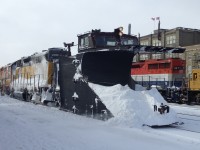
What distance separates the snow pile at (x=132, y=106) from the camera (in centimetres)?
962

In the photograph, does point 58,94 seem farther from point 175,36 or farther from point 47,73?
point 175,36

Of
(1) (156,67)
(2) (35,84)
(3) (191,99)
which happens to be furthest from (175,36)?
(2) (35,84)

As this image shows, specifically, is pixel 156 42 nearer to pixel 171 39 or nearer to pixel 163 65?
pixel 171 39

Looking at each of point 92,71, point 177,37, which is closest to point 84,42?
point 92,71

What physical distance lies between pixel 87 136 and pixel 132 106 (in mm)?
2160

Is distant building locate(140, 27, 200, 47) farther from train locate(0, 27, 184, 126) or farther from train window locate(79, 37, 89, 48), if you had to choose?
train window locate(79, 37, 89, 48)

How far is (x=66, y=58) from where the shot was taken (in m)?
13.1

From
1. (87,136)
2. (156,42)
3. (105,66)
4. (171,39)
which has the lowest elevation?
(87,136)

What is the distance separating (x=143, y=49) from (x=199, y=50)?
39.9 metres

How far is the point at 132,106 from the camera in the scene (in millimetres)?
9828

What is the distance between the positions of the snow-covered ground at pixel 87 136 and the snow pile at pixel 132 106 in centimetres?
23

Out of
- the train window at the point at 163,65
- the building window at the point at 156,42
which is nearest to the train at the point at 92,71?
the train window at the point at 163,65

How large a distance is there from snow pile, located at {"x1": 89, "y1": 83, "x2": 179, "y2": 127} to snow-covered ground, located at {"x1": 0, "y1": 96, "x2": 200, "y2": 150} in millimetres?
231

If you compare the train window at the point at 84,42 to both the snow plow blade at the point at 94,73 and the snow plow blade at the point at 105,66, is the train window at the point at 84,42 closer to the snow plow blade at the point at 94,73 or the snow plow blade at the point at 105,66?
the snow plow blade at the point at 94,73
